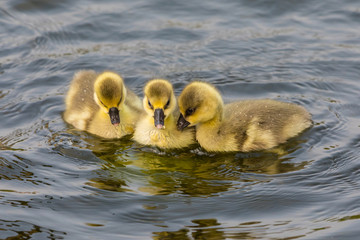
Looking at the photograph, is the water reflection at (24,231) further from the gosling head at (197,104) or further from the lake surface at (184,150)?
the gosling head at (197,104)

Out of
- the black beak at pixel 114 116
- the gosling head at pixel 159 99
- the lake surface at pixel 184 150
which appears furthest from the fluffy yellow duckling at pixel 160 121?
the black beak at pixel 114 116

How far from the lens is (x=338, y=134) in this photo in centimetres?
581

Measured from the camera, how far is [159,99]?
540cm

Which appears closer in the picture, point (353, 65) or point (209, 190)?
point (209, 190)

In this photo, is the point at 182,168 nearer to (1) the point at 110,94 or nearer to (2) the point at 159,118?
(2) the point at 159,118

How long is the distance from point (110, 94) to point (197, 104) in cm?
81

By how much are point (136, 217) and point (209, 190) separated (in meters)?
0.71

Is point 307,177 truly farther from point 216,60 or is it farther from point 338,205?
point 216,60

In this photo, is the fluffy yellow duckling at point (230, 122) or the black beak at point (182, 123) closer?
the fluffy yellow duckling at point (230, 122)

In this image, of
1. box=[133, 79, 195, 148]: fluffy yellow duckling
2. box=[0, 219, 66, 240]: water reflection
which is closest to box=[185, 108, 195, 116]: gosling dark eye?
box=[133, 79, 195, 148]: fluffy yellow duckling

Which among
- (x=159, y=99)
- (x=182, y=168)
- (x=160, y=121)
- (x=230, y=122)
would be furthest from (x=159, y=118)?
(x=230, y=122)

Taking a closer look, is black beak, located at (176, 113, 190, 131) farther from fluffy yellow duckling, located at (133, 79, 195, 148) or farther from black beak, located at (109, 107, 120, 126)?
black beak, located at (109, 107, 120, 126)

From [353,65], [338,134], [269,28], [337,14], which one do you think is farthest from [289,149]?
[337,14]

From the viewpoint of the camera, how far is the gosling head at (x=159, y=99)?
5.38 meters
